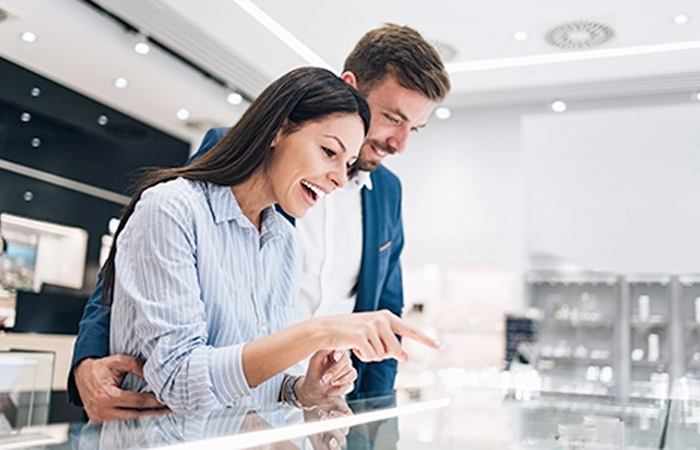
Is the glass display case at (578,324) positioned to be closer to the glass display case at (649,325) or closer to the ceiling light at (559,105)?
the glass display case at (649,325)

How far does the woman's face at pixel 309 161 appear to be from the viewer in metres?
1.21

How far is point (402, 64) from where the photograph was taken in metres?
1.70

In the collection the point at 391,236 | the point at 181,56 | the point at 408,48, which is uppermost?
the point at 181,56

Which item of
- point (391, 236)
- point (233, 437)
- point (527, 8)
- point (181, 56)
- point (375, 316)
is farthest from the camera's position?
point (181, 56)

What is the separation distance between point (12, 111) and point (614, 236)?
5.19 metres

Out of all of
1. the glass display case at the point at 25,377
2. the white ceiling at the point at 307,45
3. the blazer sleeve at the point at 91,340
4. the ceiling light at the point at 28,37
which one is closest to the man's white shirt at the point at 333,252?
the blazer sleeve at the point at 91,340

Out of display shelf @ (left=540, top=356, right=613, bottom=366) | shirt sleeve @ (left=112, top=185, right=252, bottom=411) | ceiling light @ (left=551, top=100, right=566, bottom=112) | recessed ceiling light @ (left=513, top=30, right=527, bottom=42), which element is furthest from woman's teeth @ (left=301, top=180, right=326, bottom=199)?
ceiling light @ (left=551, top=100, right=566, bottom=112)

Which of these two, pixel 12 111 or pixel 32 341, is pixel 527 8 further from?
pixel 32 341

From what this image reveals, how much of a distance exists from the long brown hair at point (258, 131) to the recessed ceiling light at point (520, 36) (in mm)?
5081

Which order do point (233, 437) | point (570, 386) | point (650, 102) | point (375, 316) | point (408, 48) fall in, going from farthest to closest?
point (650, 102) < point (570, 386) < point (408, 48) < point (375, 316) < point (233, 437)

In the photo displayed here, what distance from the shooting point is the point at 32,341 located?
5836 millimetres

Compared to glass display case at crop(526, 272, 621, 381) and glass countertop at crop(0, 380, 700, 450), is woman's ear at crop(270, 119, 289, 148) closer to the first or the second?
glass countertop at crop(0, 380, 700, 450)

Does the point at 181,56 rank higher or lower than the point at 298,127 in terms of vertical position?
higher

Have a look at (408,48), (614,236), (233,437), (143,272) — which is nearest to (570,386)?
(408,48)
